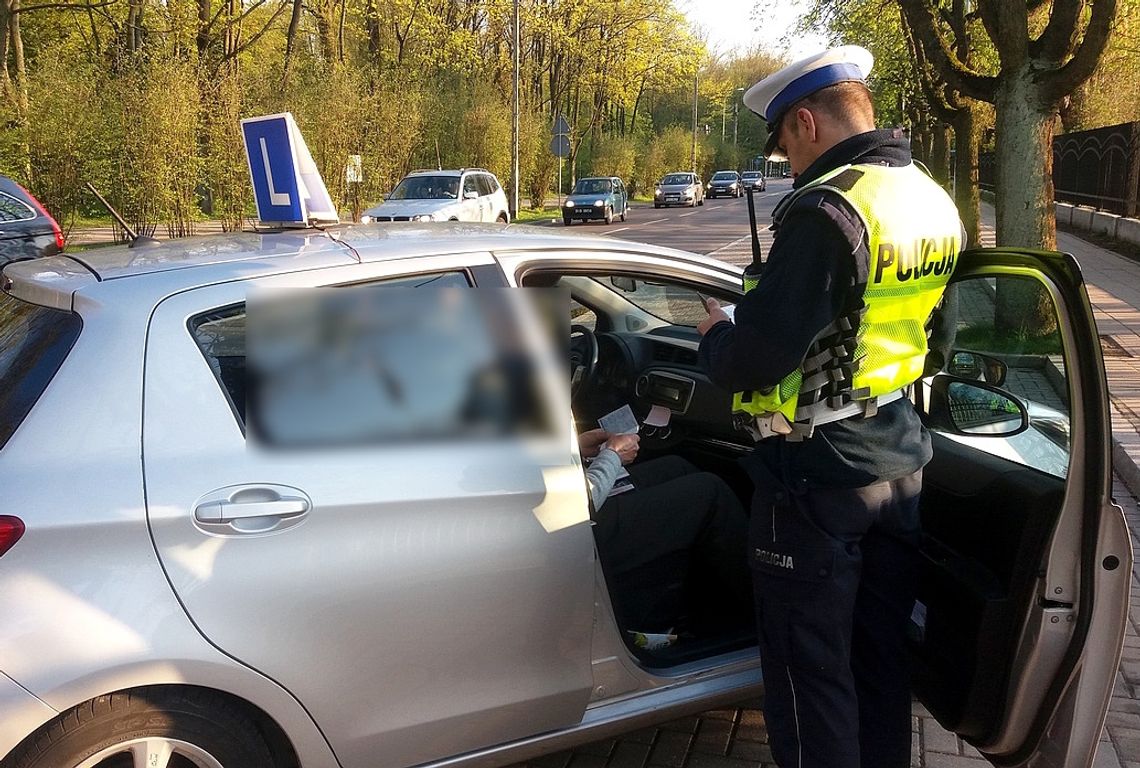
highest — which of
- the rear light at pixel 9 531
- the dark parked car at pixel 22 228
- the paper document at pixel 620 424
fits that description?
the dark parked car at pixel 22 228

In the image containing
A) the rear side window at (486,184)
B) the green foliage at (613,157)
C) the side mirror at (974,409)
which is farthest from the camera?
the green foliage at (613,157)

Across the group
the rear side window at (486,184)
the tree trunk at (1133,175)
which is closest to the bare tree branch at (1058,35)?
the tree trunk at (1133,175)

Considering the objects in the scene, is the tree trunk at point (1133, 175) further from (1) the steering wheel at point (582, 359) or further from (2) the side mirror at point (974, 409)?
(2) the side mirror at point (974, 409)

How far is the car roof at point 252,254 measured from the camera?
6.97ft

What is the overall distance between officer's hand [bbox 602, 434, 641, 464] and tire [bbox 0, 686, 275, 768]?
1191 mm

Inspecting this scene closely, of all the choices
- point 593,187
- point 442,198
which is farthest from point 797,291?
point 593,187

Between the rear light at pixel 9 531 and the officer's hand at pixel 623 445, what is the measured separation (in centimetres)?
147

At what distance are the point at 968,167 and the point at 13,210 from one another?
514 inches

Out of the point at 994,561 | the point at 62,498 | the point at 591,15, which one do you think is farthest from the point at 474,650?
the point at 591,15

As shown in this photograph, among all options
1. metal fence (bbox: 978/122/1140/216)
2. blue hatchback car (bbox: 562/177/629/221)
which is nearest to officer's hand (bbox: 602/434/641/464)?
metal fence (bbox: 978/122/1140/216)

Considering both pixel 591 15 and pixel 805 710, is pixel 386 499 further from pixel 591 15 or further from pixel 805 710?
pixel 591 15

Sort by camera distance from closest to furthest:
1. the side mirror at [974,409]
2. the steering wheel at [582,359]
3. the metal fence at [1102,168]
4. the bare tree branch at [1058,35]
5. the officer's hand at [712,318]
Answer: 1. the officer's hand at [712,318]
2. the side mirror at [974,409]
3. the steering wheel at [582,359]
4. the bare tree branch at [1058,35]
5. the metal fence at [1102,168]

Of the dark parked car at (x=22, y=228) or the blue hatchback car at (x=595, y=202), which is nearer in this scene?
the dark parked car at (x=22, y=228)

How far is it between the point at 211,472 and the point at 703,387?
1973 millimetres
